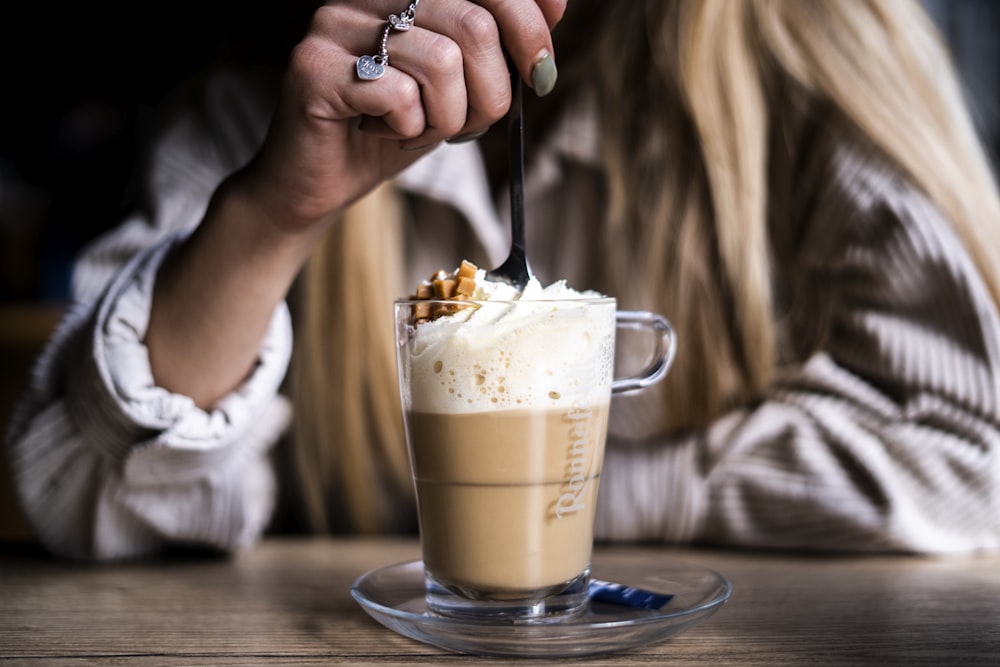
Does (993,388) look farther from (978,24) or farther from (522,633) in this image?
(978,24)

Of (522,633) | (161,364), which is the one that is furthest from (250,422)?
(522,633)

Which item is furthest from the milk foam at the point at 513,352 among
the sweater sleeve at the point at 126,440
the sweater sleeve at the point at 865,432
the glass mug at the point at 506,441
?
the sweater sleeve at the point at 865,432

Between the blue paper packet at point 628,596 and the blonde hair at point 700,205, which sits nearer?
the blue paper packet at point 628,596

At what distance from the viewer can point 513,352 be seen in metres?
0.56

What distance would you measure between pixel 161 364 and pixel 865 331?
0.76m

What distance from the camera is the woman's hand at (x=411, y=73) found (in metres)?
0.62

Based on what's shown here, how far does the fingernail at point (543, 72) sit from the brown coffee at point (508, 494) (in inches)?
8.9

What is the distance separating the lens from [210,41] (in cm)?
329

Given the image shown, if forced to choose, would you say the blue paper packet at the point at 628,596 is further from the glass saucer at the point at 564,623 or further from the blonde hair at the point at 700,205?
the blonde hair at the point at 700,205

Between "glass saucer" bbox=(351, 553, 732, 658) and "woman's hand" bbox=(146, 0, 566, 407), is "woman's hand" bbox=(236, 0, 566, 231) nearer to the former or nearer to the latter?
"woman's hand" bbox=(146, 0, 566, 407)

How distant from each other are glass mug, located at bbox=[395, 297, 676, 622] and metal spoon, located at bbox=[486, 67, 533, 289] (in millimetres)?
84

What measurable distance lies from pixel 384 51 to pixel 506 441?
28cm

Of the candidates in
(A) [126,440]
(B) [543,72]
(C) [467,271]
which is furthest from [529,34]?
(A) [126,440]

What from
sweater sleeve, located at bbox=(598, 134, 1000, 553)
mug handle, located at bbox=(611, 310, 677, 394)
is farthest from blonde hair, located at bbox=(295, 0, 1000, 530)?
mug handle, located at bbox=(611, 310, 677, 394)
